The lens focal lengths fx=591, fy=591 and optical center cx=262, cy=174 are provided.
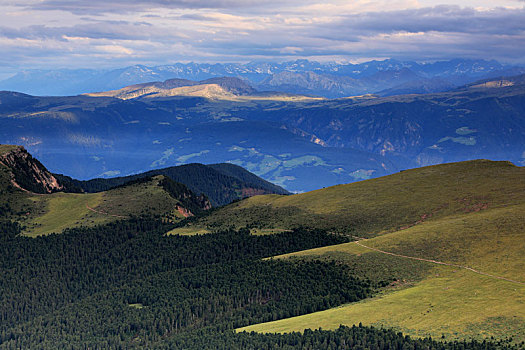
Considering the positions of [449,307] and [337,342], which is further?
[449,307]

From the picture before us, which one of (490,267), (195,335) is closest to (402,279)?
(490,267)

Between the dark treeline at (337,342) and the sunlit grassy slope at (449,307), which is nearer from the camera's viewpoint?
the dark treeline at (337,342)

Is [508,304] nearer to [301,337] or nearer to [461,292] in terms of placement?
[461,292]

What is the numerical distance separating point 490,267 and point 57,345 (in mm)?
146025

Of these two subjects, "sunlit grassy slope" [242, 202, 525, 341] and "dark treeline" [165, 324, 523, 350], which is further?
"sunlit grassy slope" [242, 202, 525, 341]

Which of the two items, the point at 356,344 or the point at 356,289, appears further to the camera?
the point at 356,289

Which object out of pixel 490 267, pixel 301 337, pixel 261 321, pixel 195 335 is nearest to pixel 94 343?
pixel 195 335

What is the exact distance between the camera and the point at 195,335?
617 feet

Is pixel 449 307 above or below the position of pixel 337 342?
above

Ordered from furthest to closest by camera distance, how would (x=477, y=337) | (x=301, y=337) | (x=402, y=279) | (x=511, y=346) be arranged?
(x=402, y=279), (x=301, y=337), (x=477, y=337), (x=511, y=346)

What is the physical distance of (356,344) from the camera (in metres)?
150

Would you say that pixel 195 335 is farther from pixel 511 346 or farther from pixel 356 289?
pixel 511 346

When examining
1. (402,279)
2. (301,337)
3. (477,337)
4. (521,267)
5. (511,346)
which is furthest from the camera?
(402,279)

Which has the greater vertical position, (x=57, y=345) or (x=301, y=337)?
(x=301, y=337)
